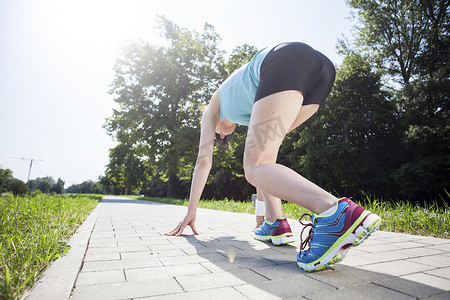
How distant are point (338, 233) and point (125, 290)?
3.69 feet

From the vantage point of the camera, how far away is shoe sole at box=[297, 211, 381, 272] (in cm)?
139

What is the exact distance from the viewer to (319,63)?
189 centimetres

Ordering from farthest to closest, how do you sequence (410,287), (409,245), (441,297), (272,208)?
(272,208), (409,245), (410,287), (441,297)

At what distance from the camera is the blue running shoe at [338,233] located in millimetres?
1396

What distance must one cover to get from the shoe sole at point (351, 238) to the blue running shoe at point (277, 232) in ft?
2.73

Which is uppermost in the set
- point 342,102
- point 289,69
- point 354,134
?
point 342,102

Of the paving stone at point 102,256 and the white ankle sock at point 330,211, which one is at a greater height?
the white ankle sock at point 330,211

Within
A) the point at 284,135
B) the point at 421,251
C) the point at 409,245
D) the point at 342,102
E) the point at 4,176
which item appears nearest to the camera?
the point at 284,135

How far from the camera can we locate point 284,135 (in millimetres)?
1819

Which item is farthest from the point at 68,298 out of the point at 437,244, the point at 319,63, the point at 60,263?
the point at 437,244

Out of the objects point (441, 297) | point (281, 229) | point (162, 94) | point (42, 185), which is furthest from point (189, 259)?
point (42, 185)

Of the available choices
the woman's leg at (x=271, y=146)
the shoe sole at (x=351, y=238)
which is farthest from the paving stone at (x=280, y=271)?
the woman's leg at (x=271, y=146)

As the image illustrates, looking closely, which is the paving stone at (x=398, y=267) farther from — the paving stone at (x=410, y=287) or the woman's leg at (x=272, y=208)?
the woman's leg at (x=272, y=208)

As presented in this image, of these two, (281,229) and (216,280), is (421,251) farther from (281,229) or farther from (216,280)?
(216,280)
